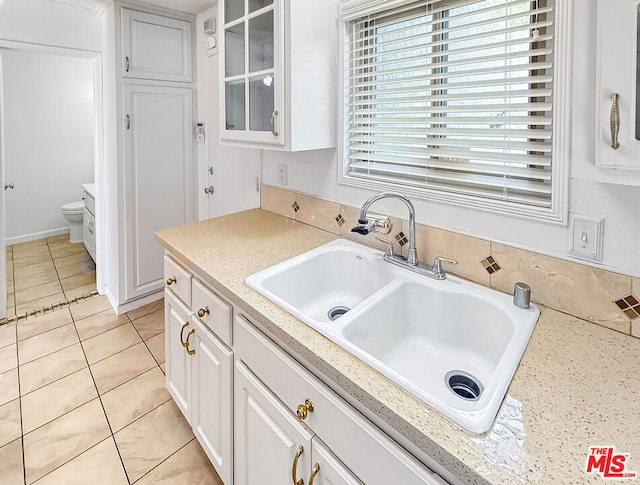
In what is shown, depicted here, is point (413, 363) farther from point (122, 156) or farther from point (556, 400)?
point (122, 156)

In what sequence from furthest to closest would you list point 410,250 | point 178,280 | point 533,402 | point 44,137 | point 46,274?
1. point 44,137
2. point 46,274
3. point 178,280
4. point 410,250
5. point 533,402

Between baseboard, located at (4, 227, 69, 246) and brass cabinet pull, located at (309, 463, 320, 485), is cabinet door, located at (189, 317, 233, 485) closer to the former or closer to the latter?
brass cabinet pull, located at (309, 463, 320, 485)

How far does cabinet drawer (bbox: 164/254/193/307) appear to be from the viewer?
57.5 inches

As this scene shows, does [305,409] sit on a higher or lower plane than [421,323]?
lower

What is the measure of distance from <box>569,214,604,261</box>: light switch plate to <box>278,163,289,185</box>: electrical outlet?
1334 millimetres

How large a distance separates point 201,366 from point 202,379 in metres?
0.05

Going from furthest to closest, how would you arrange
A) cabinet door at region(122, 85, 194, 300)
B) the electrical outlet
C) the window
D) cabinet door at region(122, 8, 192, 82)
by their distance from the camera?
cabinet door at region(122, 85, 194, 300), cabinet door at region(122, 8, 192, 82), the electrical outlet, the window

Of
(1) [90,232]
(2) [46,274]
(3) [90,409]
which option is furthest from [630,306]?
(2) [46,274]

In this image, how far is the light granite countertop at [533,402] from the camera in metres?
0.56

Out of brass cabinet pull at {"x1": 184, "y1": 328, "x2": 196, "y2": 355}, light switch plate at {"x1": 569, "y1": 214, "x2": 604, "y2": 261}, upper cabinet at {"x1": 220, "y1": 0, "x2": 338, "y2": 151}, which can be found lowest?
brass cabinet pull at {"x1": 184, "y1": 328, "x2": 196, "y2": 355}

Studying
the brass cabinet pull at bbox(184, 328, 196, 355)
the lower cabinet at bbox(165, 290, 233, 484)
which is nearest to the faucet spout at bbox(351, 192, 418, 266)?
the lower cabinet at bbox(165, 290, 233, 484)

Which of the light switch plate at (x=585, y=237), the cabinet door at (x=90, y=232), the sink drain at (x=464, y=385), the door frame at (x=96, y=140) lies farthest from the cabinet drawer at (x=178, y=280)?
the cabinet door at (x=90, y=232)

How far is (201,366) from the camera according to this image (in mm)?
1412

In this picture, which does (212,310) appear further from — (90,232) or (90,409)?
(90,232)
